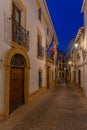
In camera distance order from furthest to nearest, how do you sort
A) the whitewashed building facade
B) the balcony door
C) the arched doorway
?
the balcony door
the arched doorway
the whitewashed building facade

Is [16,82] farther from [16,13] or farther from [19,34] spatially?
[16,13]

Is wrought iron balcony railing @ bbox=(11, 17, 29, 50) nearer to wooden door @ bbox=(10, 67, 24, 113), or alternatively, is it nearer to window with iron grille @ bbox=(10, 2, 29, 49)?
window with iron grille @ bbox=(10, 2, 29, 49)

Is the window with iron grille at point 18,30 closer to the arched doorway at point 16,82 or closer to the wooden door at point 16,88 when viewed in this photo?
the arched doorway at point 16,82

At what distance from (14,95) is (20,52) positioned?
6.63 ft

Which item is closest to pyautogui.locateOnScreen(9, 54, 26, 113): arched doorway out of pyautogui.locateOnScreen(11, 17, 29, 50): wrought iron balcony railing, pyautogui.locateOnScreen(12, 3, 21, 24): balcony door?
pyautogui.locateOnScreen(11, 17, 29, 50): wrought iron balcony railing

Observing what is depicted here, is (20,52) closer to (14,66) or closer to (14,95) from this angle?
(14,66)

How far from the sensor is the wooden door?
869cm

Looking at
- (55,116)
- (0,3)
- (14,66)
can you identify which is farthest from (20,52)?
(55,116)

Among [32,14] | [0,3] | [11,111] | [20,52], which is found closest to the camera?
[0,3]

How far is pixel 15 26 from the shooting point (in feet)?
29.1

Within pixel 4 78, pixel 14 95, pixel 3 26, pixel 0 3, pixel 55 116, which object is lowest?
pixel 55 116

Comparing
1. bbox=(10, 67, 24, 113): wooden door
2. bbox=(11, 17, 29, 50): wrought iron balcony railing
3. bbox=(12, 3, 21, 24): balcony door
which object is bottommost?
bbox=(10, 67, 24, 113): wooden door

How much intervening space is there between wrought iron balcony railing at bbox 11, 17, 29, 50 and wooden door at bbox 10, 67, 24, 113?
51.1 inches

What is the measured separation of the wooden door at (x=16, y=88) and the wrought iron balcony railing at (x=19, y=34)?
4.25 feet
